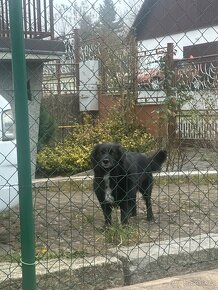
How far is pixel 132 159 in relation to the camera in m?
5.43

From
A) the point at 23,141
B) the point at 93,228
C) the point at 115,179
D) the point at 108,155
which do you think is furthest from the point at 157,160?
the point at 23,141

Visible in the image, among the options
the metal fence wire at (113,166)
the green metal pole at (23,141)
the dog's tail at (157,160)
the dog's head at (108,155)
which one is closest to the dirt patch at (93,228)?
the metal fence wire at (113,166)

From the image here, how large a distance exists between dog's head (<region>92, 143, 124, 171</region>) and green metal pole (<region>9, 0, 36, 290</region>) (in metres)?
2.34

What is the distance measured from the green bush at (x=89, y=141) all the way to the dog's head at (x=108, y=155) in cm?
464

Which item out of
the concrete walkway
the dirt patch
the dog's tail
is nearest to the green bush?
the dog's tail

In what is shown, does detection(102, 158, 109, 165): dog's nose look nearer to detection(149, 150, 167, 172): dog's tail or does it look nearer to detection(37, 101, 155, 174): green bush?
detection(149, 150, 167, 172): dog's tail

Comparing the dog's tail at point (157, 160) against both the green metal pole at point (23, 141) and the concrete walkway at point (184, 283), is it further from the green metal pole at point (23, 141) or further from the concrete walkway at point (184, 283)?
the green metal pole at point (23, 141)

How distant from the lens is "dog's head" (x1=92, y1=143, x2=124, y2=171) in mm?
5062

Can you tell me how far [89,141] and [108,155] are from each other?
20.6ft

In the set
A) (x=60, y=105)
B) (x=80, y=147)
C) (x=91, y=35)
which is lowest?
(x=80, y=147)

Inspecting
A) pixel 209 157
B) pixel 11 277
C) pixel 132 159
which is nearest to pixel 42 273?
pixel 11 277

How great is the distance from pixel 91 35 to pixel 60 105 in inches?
346

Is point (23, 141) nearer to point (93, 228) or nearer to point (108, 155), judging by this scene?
point (93, 228)

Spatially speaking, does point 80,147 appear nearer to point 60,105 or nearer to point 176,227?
point 60,105
